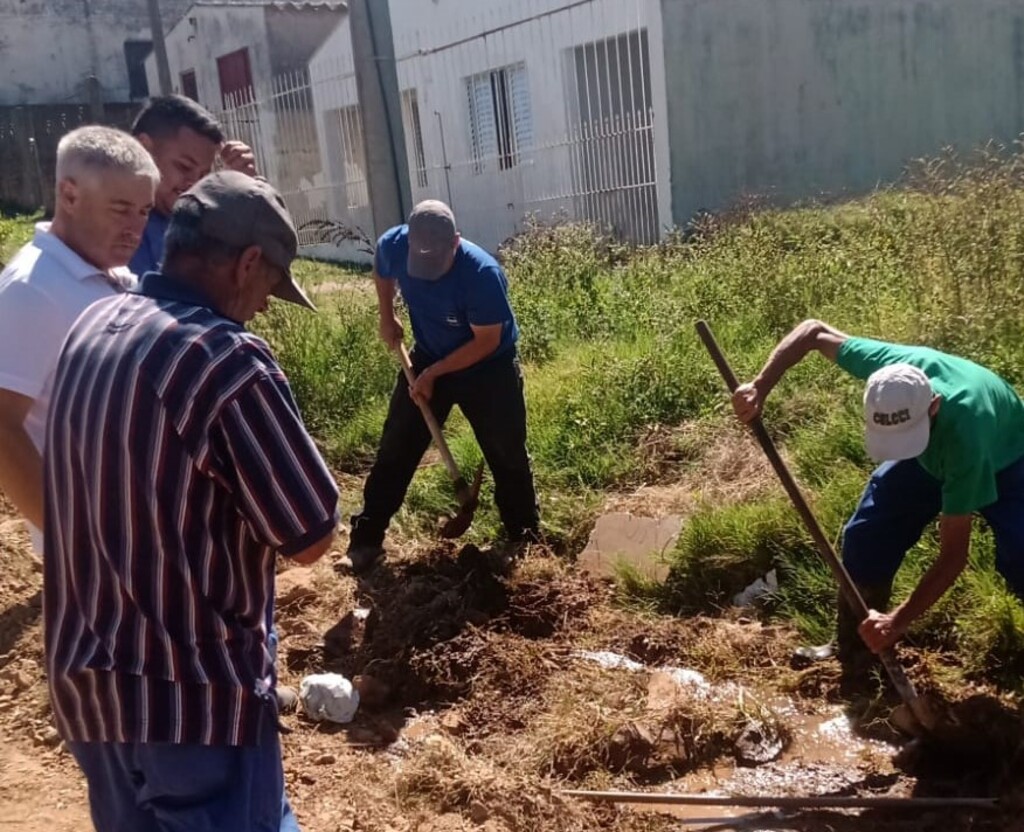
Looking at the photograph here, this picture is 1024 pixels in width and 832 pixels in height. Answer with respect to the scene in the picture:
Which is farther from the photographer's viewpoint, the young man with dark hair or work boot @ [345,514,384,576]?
work boot @ [345,514,384,576]

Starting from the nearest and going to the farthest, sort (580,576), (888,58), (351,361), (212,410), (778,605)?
(212,410) < (778,605) < (580,576) < (351,361) < (888,58)

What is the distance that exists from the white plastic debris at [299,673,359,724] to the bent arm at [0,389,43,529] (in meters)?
1.75

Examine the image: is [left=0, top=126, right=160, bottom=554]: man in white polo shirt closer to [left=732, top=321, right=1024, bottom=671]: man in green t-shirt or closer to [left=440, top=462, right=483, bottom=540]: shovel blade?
[left=732, top=321, right=1024, bottom=671]: man in green t-shirt

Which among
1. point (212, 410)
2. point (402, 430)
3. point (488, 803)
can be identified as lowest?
point (488, 803)

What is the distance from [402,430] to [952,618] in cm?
258

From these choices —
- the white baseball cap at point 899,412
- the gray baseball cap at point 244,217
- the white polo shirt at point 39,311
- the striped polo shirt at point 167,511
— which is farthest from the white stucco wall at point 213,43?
the striped polo shirt at point 167,511

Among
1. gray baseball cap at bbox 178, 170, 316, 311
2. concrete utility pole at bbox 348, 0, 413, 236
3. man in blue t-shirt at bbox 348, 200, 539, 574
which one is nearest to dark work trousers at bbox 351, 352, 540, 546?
man in blue t-shirt at bbox 348, 200, 539, 574

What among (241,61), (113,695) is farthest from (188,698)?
(241,61)

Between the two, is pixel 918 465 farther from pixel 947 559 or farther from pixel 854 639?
pixel 854 639

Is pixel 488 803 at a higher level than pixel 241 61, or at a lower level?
lower

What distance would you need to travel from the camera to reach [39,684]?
4355mm

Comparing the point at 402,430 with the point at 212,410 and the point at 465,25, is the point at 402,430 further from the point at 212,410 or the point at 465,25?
the point at 465,25

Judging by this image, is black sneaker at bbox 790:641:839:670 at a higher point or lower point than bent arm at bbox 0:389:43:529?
lower

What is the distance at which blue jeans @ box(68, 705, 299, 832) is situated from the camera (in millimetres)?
1912
